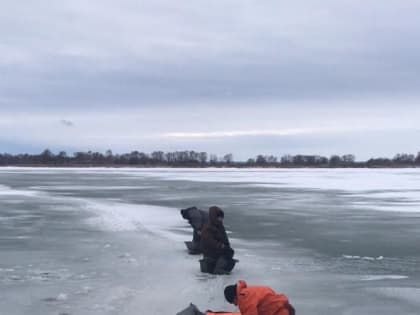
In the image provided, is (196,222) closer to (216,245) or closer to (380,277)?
(216,245)

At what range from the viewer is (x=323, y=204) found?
1858 centimetres

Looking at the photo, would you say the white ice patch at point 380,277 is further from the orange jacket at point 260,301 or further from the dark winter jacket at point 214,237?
the orange jacket at point 260,301

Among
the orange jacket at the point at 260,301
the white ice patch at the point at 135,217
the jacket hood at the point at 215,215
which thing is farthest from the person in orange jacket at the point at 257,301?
the white ice patch at the point at 135,217

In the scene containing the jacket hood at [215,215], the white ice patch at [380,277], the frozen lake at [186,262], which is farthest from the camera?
the jacket hood at [215,215]

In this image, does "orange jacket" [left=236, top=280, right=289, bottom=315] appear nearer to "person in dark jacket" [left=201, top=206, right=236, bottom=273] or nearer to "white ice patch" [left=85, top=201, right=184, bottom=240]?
"person in dark jacket" [left=201, top=206, right=236, bottom=273]

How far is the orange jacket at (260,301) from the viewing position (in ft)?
13.9

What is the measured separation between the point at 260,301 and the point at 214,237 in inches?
123

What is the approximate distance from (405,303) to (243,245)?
4.14 meters

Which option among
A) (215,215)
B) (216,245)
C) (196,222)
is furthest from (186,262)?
(215,215)

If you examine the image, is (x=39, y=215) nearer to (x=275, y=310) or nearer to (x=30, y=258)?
(x=30, y=258)

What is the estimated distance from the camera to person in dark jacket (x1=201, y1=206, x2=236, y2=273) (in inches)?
289

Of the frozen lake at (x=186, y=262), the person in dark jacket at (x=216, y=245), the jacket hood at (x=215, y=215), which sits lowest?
the frozen lake at (x=186, y=262)

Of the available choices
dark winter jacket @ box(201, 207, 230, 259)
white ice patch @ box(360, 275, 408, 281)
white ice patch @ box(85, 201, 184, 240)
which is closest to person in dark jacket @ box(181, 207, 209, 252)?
dark winter jacket @ box(201, 207, 230, 259)

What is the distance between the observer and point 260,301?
168 inches
